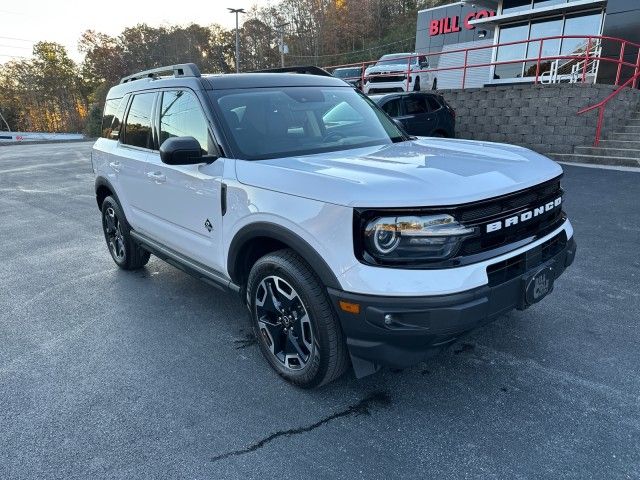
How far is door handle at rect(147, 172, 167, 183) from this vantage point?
352 centimetres

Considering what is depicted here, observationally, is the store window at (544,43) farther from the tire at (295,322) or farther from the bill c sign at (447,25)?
the tire at (295,322)

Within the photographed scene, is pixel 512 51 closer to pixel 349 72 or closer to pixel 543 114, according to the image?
pixel 349 72

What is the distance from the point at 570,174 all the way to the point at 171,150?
928cm

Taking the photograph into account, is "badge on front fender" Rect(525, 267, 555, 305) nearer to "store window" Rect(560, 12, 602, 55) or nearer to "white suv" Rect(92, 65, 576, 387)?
"white suv" Rect(92, 65, 576, 387)

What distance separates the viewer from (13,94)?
232ft

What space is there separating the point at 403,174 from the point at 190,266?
1.94 metres

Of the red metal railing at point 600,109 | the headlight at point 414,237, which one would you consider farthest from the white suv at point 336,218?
the red metal railing at point 600,109

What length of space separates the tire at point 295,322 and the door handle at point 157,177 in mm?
1245

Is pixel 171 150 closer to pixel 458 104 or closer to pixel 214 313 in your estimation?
pixel 214 313

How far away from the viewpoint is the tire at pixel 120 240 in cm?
460

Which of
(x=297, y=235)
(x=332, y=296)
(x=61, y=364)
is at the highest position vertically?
(x=297, y=235)

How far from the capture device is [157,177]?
142 inches

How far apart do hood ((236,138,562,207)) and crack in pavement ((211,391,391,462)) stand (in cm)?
121

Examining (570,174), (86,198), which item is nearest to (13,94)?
(86,198)
